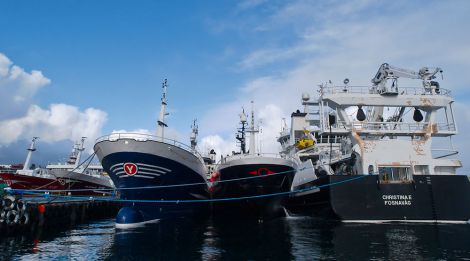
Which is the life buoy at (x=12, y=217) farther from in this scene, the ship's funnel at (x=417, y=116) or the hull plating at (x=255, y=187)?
the ship's funnel at (x=417, y=116)

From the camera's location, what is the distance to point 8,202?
1820 cm

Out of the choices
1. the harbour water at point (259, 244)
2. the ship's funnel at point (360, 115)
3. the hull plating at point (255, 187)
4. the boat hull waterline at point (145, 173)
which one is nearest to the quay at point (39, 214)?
the harbour water at point (259, 244)

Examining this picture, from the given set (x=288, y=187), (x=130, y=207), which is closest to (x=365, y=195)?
(x=288, y=187)

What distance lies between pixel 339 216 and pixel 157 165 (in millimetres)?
11184

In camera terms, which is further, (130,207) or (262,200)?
(262,200)

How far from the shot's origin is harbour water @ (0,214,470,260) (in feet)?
39.5

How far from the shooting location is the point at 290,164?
2053cm

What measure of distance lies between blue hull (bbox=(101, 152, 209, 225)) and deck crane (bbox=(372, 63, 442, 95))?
15033 mm

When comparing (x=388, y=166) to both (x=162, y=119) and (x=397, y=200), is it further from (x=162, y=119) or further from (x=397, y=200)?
(x=162, y=119)

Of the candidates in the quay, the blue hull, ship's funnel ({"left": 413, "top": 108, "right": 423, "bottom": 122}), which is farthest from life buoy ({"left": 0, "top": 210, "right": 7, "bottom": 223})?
ship's funnel ({"left": 413, "top": 108, "right": 423, "bottom": 122})

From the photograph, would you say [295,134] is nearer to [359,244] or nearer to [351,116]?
[351,116]

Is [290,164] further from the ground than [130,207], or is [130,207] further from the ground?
[290,164]

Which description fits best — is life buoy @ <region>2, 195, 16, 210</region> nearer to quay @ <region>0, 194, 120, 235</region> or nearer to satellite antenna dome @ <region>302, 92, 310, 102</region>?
quay @ <region>0, 194, 120, 235</region>

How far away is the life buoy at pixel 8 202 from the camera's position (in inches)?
704
